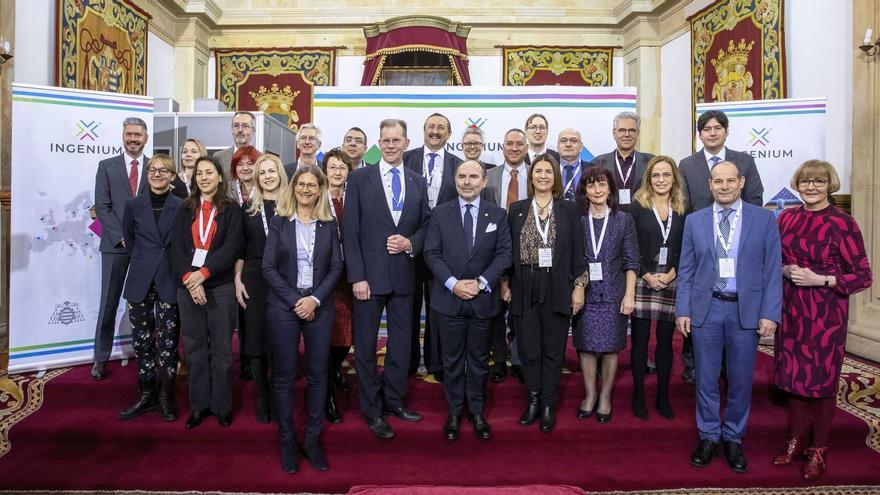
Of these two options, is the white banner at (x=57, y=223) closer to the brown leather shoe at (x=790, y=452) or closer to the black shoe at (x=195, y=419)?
the black shoe at (x=195, y=419)

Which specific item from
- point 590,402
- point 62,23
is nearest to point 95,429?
point 590,402

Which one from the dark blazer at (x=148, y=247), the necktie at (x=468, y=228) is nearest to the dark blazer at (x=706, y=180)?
the necktie at (x=468, y=228)

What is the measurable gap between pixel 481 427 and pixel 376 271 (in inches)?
37.0

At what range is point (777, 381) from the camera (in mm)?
2662

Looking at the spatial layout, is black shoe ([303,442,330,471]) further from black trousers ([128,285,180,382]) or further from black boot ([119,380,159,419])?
black boot ([119,380,159,419])

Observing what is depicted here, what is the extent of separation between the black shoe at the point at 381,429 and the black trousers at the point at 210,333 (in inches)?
30.8

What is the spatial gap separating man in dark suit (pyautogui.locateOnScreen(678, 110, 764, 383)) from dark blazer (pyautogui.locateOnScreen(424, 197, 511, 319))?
126cm

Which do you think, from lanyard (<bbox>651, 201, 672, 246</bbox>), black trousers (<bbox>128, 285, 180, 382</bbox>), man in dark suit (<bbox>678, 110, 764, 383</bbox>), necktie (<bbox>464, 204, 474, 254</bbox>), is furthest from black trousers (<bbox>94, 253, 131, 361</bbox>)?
man in dark suit (<bbox>678, 110, 764, 383</bbox>)

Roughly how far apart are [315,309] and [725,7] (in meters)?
6.26

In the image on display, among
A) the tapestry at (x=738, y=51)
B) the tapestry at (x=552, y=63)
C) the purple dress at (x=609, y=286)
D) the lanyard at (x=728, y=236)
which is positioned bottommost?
the purple dress at (x=609, y=286)

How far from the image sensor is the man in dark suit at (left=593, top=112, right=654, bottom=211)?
10.9 feet

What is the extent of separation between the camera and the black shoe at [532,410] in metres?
2.87

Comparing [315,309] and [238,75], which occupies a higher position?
[238,75]

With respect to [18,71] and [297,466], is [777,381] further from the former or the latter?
[18,71]
